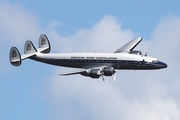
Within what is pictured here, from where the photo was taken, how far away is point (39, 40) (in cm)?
11706

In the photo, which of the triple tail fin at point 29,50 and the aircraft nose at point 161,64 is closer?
the aircraft nose at point 161,64

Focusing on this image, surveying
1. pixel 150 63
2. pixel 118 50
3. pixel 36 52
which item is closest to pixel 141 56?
pixel 150 63

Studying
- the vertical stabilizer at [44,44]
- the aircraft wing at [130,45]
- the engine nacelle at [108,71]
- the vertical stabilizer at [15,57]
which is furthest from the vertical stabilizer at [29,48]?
the engine nacelle at [108,71]

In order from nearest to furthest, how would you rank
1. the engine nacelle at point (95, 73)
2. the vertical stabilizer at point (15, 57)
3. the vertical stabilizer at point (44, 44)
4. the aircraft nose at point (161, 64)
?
the engine nacelle at point (95, 73) → the aircraft nose at point (161, 64) → the vertical stabilizer at point (15, 57) → the vertical stabilizer at point (44, 44)

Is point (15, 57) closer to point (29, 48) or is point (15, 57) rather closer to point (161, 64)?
point (29, 48)

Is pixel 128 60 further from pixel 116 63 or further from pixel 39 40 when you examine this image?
pixel 39 40

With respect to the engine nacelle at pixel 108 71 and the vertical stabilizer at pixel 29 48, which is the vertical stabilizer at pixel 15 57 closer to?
the vertical stabilizer at pixel 29 48

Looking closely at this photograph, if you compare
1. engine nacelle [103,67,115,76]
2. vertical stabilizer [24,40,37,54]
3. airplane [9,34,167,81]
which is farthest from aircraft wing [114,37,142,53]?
vertical stabilizer [24,40,37,54]

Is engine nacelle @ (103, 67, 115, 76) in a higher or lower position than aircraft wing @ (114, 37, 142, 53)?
lower

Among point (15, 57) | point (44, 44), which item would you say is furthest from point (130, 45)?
point (15, 57)

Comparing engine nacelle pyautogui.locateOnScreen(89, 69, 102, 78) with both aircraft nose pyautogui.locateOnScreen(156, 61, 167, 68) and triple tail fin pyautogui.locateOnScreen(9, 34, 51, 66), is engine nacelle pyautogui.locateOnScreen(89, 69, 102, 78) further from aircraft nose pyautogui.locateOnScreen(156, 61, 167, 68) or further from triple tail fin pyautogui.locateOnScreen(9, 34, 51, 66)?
triple tail fin pyautogui.locateOnScreen(9, 34, 51, 66)

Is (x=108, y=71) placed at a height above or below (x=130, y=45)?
below

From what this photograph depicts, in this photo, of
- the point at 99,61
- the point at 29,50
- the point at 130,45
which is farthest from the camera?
the point at 130,45

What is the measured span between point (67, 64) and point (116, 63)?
9157 millimetres
